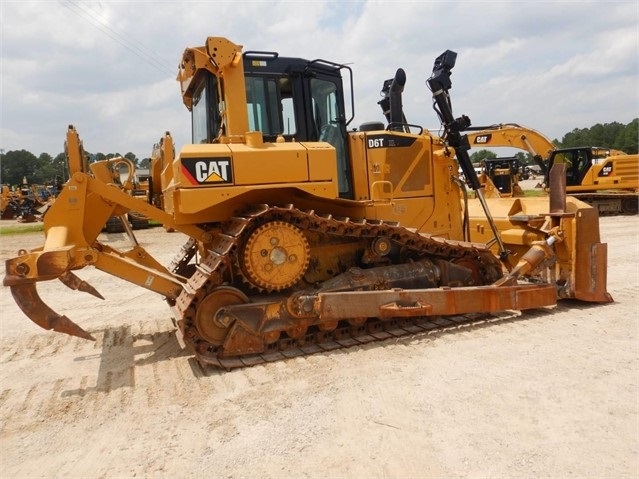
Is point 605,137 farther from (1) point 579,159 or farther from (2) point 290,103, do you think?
(2) point 290,103

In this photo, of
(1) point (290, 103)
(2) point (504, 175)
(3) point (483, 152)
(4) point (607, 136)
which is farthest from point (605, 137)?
(1) point (290, 103)

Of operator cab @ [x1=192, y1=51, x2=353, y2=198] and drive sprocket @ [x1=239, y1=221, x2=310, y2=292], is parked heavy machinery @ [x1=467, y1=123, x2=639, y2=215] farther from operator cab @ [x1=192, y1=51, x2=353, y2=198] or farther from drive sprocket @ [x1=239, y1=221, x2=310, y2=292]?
drive sprocket @ [x1=239, y1=221, x2=310, y2=292]

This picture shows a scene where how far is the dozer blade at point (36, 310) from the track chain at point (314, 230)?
109 cm

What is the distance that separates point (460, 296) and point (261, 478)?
10.5 feet

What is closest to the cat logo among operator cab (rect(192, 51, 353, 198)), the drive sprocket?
the drive sprocket

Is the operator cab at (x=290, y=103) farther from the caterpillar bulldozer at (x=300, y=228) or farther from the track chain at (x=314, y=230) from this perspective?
the track chain at (x=314, y=230)

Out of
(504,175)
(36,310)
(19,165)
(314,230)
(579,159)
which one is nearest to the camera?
(36,310)

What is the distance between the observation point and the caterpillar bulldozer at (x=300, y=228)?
15.2 ft

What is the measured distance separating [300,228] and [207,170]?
110cm

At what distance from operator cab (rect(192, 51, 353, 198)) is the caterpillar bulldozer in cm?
2

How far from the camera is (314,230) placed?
4965 millimetres

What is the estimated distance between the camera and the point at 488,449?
305 cm

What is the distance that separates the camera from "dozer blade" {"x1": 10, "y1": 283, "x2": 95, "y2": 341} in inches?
176

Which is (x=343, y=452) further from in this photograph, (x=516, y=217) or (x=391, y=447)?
(x=516, y=217)
